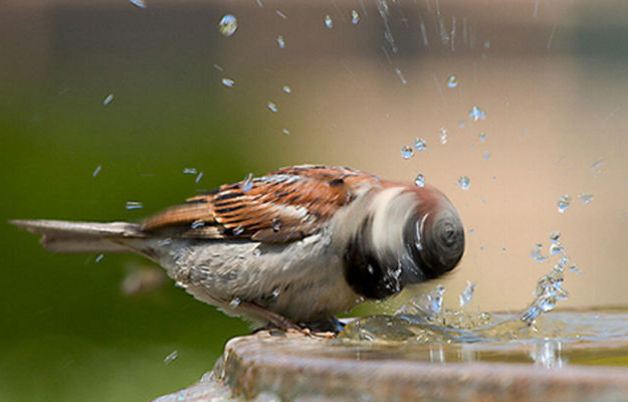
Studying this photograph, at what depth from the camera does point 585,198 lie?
11000mm

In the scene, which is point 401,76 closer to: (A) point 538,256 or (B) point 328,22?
(B) point 328,22

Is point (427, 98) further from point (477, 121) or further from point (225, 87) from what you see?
point (225, 87)

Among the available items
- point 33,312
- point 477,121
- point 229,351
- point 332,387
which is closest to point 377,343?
point 229,351

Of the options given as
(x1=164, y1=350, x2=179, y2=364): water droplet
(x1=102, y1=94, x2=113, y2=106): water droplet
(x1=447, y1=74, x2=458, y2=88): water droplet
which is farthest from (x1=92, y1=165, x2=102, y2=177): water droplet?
(x1=447, y1=74, x2=458, y2=88): water droplet

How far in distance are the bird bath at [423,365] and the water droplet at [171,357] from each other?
213 centimetres

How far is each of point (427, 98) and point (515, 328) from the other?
7.96 meters

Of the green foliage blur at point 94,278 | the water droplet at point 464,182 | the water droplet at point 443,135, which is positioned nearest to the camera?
the water droplet at point 464,182

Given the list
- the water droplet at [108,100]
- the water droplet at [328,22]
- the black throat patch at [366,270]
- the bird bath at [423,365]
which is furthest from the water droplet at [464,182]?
the water droplet at [328,22]

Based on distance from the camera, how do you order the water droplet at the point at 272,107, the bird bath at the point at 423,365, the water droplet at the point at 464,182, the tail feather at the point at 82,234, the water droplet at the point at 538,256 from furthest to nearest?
the water droplet at the point at 272,107
the water droplet at the point at 464,182
the water droplet at the point at 538,256
the tail feather at the point at 82,234
the bird bath at the point at 423,365

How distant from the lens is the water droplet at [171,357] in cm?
517

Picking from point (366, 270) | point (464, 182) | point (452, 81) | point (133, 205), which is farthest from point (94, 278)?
point (452, 81)

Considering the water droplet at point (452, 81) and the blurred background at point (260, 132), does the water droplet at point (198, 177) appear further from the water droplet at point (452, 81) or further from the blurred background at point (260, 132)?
the water droplet at point (452, 81)

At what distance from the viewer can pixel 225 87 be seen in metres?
9.92

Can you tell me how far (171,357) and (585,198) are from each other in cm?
676
